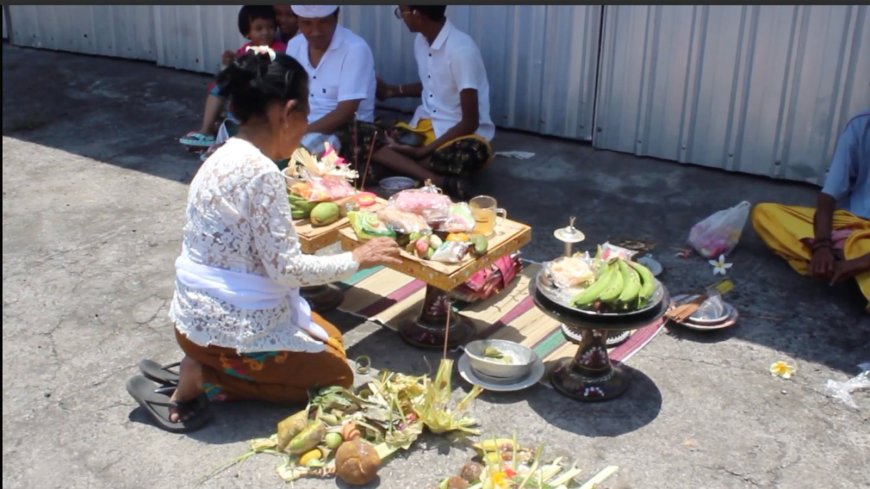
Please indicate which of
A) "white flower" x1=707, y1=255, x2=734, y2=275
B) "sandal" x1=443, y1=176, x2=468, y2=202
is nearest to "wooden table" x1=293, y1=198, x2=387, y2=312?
"sandal" x1=443, y1=176, x2=468, y2=202

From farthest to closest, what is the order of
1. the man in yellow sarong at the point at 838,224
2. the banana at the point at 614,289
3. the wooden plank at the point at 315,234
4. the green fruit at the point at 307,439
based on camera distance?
the man in yellow sarong at the point at 838,224 → the wooden plank at the point at 315,234 → the banana at the point at 614,289 → the green fruit at the point at 307,439

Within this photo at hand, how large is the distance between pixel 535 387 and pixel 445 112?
274cm

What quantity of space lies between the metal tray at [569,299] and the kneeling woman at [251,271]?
652mm

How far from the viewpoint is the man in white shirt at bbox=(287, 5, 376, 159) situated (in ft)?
19.8

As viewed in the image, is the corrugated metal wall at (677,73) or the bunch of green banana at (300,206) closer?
the bunch of green banana at (300,206)

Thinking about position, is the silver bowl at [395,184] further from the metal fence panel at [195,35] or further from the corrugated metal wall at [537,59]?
the metal fence panel at [195,35]

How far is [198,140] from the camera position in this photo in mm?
7113

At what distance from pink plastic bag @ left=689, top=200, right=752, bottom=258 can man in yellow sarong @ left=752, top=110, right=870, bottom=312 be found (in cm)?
17

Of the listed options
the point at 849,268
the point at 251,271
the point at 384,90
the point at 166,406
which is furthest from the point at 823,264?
the point at 384,90

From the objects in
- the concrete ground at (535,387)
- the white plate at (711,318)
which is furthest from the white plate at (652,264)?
the white plate at (711,318)

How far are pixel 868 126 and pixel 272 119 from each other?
324 cm

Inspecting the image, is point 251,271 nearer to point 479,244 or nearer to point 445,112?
point 479,244

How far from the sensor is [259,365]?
3697 millimetres

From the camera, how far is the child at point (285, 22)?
666cm
